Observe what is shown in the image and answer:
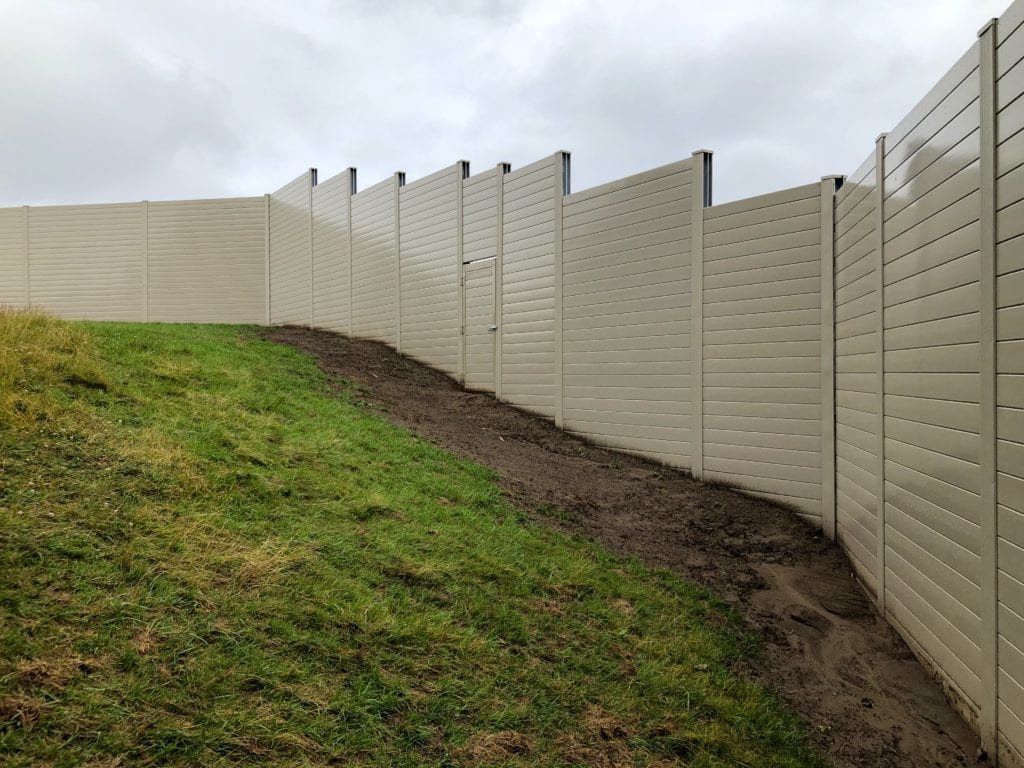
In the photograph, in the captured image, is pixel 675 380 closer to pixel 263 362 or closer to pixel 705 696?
pixel 705 696

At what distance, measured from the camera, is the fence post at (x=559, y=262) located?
970cm

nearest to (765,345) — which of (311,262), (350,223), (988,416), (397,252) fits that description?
(988,416)

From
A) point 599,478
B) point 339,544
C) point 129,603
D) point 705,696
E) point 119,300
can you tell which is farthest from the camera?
point 119,300

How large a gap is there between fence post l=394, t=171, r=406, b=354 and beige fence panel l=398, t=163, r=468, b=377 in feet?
0.21

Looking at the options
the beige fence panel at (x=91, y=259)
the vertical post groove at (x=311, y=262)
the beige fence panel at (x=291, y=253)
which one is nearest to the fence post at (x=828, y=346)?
the vertical post groove at (x=311, y=262)

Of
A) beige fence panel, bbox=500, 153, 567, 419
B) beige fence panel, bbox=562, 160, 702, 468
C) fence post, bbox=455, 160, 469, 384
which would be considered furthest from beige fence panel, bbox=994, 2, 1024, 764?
fence post, bbox=455, 160, 469, 384

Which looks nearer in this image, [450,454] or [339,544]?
[339,544]

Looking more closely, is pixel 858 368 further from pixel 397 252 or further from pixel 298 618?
pixel 397 252

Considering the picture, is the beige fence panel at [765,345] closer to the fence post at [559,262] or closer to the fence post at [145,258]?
the fence post at [559,262]

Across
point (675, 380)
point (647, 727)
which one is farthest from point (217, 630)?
point (675, 380)

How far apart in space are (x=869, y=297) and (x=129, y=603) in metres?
5.33

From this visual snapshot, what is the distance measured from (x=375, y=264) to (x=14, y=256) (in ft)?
38.3

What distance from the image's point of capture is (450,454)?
723 centimetres

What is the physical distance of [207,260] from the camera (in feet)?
56.0
